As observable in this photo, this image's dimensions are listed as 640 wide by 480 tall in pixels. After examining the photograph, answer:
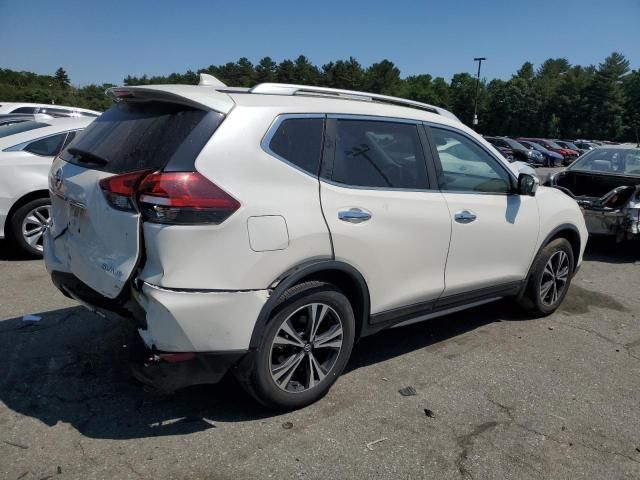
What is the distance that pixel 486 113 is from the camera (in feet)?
300

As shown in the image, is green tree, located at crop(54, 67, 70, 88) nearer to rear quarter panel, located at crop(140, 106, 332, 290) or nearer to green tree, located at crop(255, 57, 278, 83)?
green tree, located at crop(255, 57, 278, 83)

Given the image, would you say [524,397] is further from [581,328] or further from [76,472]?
[76,472]

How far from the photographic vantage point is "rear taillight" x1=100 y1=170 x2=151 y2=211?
8.89 feet

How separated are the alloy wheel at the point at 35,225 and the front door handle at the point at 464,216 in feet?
15.0

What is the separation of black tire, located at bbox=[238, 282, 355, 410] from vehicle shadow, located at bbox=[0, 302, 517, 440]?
167 mm

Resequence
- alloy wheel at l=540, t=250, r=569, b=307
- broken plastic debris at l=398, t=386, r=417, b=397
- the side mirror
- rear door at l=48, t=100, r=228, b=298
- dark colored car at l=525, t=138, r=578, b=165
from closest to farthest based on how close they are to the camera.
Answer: rear door at l=48, t=100, r=228, b=298 < broken plastic debris at l=398, t=386, r=417, b=397 < the side mirror < alloy wheel at l=540, t=250, r=569, b=307 < dark colored car at l=525, t=138, r=578, b=165

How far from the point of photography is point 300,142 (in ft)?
10.1

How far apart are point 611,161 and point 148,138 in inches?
323

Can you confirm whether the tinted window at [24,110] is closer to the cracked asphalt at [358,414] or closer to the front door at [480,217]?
the cracked asphalt at [358,414]

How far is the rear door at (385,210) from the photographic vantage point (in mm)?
3172

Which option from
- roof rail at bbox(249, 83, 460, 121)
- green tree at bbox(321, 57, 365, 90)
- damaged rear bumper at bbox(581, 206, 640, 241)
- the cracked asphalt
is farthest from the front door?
green tree at bbox(321, 57, 365, 90)

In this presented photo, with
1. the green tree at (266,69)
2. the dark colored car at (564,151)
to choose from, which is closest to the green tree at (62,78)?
the green tree at (266,69)

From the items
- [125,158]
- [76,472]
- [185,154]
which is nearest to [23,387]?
[76,472]

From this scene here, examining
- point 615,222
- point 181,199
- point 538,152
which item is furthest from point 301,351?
point 538,152
